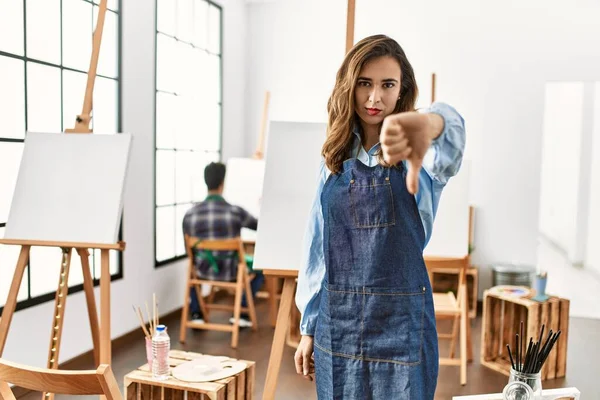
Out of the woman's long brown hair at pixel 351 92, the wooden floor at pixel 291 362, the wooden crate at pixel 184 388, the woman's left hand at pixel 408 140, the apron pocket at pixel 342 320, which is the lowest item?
Answer: the wooden floor at pixel 291 362

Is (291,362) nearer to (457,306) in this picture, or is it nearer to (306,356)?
(457,306)

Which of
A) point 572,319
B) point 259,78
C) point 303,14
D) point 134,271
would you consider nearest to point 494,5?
point 303,14

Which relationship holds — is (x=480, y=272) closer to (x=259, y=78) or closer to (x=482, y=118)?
(x=482, y=118)

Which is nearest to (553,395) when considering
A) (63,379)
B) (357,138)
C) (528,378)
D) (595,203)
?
(528,378)

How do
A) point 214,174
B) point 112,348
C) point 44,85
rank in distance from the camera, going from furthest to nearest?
point 214,174, point 112,348, point 44,85

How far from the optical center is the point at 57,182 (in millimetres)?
2771

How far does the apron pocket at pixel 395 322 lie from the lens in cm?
143

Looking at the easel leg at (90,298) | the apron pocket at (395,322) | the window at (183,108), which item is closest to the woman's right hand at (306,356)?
the apron pocket at (395,322)

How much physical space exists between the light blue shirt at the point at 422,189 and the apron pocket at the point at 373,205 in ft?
0.23

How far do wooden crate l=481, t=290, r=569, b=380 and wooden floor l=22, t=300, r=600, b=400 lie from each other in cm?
8

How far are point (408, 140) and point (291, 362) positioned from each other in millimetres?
3079

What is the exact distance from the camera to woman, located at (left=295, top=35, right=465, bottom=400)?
4.68ft

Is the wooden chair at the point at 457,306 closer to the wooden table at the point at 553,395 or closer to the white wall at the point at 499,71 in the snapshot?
the wooden table at the point at 553,395

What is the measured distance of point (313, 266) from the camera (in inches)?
63.8
